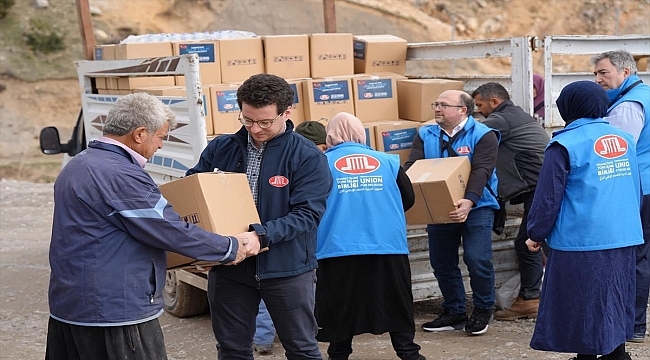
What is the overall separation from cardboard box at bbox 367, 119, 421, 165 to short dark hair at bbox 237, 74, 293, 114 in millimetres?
2655

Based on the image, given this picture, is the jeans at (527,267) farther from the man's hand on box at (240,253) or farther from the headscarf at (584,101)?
the man's hand on box at (240,253)

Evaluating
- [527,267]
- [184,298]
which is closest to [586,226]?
[527,267]

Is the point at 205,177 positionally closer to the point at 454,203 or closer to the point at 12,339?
the point at 454,203

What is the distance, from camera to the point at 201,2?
103 ft

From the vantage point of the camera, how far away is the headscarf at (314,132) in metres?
5.40

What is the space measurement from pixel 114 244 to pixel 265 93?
3.27ft

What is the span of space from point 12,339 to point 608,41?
508 cm

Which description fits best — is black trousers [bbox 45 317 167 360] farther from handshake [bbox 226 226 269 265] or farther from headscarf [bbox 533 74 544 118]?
headscarf [bbox 533 74 544 118]

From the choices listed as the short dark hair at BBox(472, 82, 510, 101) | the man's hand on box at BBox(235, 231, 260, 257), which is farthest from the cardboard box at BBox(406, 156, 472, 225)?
the man's hand on box at BBox(235, 231, 260, 257)

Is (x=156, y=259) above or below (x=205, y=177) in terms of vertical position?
below

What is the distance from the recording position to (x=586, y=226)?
14.8ft

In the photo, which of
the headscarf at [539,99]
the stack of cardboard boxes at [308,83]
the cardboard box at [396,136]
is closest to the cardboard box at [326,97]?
the stack of cardboard boxes at [308,83]

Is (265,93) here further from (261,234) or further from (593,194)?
(593,194)

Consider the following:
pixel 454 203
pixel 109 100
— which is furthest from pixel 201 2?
pixel 454 203
